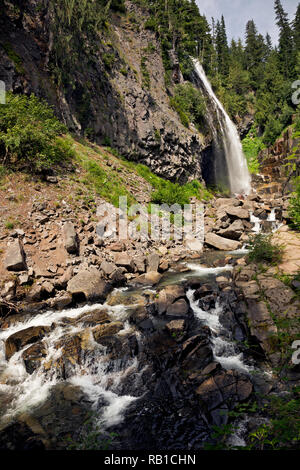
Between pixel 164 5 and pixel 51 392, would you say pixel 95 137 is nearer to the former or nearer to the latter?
pixel 51 392

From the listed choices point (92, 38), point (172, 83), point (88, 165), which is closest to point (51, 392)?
point (88, 165)

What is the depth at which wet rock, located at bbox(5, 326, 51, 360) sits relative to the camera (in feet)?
21.2

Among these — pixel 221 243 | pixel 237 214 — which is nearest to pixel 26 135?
pixel 221 243

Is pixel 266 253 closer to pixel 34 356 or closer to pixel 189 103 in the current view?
pixel 34 356

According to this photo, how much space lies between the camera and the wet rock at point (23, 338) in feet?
21.2

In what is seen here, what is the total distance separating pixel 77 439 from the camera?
14.1 ft

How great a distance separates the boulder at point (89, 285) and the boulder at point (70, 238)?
1172mm

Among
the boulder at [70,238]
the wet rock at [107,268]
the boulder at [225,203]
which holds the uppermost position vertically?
the boulder at [225,203]

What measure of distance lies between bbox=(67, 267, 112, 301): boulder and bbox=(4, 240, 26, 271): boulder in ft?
6.08

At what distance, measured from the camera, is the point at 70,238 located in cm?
1065

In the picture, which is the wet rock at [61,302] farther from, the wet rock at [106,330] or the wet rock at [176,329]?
Result: the wet rock at [176,329]

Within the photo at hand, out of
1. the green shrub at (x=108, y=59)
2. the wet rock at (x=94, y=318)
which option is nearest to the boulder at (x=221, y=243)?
the wet rock at (x=94, y=318)

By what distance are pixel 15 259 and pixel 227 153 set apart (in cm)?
3062
